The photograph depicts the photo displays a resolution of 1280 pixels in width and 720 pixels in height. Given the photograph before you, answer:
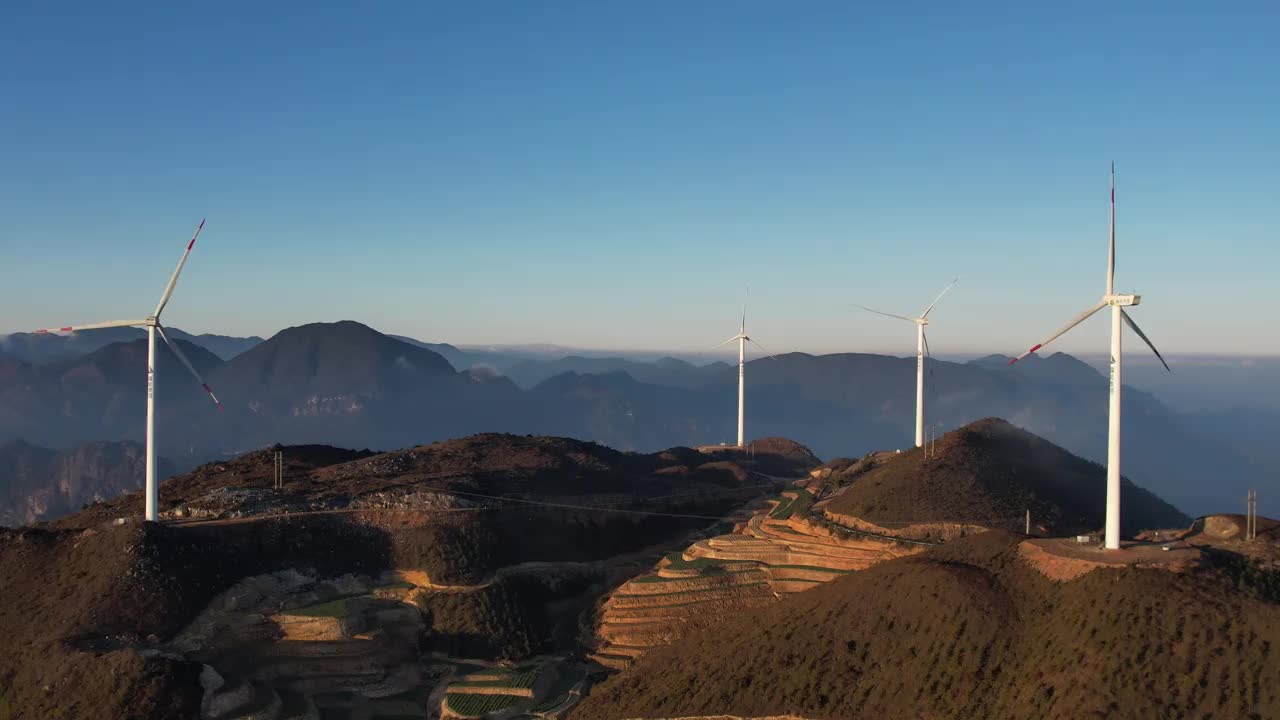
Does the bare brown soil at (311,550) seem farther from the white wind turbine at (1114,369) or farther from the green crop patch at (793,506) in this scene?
the white wind turbine at (1114,369)

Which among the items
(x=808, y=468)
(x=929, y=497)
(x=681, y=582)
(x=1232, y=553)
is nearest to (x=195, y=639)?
(x=681, y=582)

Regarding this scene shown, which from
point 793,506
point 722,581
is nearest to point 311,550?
point 722,581

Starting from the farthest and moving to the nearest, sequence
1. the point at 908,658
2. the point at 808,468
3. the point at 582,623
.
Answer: the point at 808,468 → the point at 582,623 → the point at 908,658

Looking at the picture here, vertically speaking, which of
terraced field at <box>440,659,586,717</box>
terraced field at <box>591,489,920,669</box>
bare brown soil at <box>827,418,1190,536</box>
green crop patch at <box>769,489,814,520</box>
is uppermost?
bare brown soil at <box>827,418,1190,536</box>

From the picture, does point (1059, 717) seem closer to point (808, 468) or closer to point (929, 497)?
point (929, 497)

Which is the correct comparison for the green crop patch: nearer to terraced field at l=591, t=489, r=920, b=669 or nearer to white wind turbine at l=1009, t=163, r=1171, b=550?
terraced field at l=591, t=489, r=920, b=669

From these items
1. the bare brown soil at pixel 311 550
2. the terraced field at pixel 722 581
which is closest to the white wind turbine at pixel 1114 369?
the terraced field at pixel 722 581

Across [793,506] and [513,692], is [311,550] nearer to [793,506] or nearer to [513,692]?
[513,692]

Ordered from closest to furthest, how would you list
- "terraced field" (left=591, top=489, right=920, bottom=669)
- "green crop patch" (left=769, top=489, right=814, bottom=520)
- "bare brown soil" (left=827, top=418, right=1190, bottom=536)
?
1. "terraced field" (left=591, top=489, right=920, bottom=669)
2. "bare brown soil" (left=827, top=418, right=1190, bottom=536)
3. "green crop patch" (left=769, top=489, right=814, bottom=520)

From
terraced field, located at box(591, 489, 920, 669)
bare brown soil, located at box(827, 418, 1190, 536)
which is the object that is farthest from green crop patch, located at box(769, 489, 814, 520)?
terraced field, located at box(591, 489, 920, 669)
